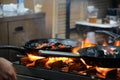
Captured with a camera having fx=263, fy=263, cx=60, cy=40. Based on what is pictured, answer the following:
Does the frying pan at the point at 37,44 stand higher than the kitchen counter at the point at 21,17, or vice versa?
the kitchen counter at the point at 21,17

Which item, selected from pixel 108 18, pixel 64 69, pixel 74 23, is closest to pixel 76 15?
pixel 74 23

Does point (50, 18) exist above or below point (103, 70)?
above

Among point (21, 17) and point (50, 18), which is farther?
point (50, 18)

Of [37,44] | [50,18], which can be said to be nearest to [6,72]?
[37,44]

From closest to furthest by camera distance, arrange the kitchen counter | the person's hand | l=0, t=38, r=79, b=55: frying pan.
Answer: the person's hand < l=0, t=38, r=79, b=55: frying pan < the kitchen counter

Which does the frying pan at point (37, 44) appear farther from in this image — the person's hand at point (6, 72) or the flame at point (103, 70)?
the person's hand at point (6, 72)

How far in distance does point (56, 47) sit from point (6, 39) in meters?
0.90

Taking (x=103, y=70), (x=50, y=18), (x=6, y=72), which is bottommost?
(x=103, y=70)

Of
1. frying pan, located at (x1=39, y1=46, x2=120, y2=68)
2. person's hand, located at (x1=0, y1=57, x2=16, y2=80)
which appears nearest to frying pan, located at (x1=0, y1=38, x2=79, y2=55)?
frying pan, located at (x1=39, y1=46, x2=120, y2=68)

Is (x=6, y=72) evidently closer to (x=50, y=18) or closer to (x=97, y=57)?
(x=97, y=57)

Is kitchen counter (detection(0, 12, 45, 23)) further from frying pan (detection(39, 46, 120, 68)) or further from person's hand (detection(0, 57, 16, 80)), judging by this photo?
person's hand (detection(0, 57, 16, 80))

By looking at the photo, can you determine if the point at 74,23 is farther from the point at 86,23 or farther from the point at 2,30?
the point at 2,30

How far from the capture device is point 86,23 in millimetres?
3340

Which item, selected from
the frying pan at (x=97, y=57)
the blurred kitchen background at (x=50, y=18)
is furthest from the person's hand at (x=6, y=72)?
the blurred kitchen background at (x=50, y=18)
